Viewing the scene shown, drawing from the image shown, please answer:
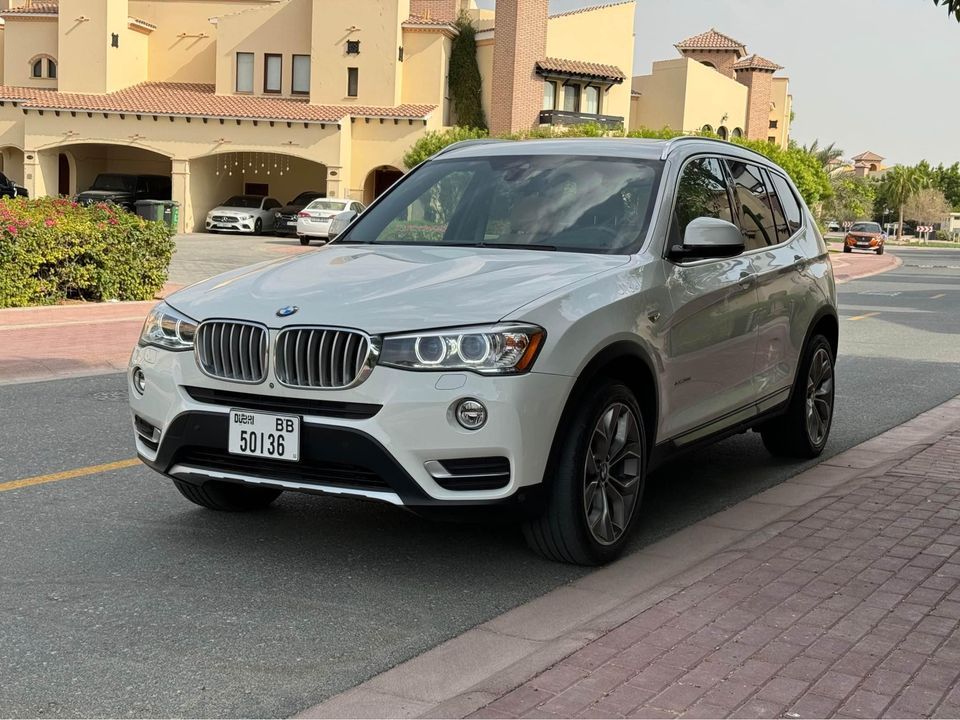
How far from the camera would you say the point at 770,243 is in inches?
281

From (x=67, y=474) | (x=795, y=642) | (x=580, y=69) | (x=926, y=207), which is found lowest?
(x=67, y=474)

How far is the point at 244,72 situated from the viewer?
51.8 metres

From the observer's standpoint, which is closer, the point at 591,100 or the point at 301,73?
the point at 301,73

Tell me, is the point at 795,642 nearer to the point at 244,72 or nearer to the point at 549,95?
the point at 244,72

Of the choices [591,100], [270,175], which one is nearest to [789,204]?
[270,175]

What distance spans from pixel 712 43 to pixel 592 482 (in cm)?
7504

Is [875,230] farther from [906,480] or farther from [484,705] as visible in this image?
[484,705]

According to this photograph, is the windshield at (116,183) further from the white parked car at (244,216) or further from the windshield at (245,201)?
the windshield at (245,201)

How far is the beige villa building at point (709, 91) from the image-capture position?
2464 inches

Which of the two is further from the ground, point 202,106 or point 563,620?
point 202,106

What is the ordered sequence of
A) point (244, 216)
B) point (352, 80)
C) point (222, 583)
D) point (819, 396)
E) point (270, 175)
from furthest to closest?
point (270, 175)
point (352, 80)
point (244, 216)
point (819, 396)
point (222, 583)

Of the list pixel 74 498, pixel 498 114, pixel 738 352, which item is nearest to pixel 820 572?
pixel 738 352

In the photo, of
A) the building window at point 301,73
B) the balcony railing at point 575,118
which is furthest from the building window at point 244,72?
the balcony railing at point 575,118

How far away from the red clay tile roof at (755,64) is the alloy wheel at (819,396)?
6745 cm
